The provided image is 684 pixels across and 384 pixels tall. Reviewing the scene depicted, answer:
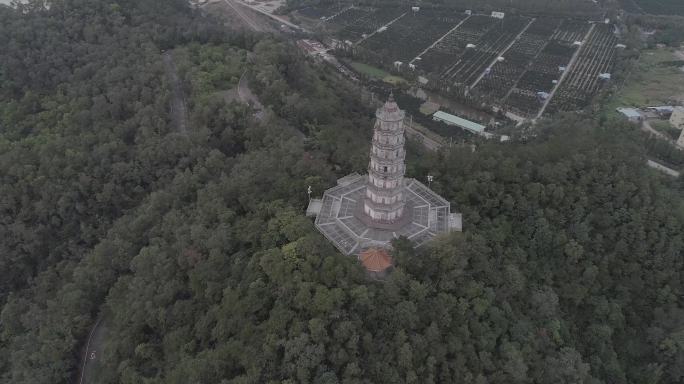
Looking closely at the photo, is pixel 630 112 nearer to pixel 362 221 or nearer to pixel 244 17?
pixel 362 221

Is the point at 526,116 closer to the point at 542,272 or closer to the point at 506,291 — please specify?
the point at 542,272

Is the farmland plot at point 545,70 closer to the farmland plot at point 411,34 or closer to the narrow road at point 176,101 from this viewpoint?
the farmland plot at point 411,34

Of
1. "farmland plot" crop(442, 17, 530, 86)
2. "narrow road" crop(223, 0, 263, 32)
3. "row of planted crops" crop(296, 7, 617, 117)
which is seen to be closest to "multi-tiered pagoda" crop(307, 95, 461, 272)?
"row of planted crops" crop(296, 7, 617, 117)

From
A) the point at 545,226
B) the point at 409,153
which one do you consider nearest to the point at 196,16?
the point at 409,153

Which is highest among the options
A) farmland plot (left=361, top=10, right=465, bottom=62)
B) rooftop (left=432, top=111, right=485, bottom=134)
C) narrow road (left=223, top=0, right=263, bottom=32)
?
narrow road (left=223, top=0, right=263, bottom=32)

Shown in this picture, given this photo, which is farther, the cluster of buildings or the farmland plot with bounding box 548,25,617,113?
the farmland plot with bounding box 548,25,617,113

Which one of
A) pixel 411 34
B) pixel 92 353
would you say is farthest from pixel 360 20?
pixel 92 353

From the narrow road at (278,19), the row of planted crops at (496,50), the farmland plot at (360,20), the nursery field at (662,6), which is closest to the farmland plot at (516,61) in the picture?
the row of planted crops at (496,50)

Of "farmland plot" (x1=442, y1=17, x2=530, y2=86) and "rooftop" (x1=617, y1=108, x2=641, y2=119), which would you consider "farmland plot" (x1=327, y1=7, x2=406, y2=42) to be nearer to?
"farmland plot" (x1=442, y1=17, x2=530, y2=86)
